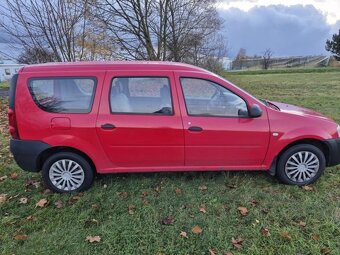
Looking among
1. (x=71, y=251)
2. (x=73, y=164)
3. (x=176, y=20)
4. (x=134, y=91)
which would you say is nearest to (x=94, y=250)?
(x=71, y=251)

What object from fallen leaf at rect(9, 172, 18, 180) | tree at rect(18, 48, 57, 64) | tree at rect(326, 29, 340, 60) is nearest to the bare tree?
tree at rect(18, 48, 57, 64)

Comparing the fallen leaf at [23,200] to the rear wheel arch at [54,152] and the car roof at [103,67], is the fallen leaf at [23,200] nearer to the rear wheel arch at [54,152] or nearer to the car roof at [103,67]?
the rear wheel arch at [54,152]

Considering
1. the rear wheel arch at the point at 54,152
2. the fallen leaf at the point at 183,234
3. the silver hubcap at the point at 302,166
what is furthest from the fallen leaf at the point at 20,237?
the silver hubcap at the point at 302,166

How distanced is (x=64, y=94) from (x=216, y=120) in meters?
2.01

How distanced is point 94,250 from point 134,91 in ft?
6.53

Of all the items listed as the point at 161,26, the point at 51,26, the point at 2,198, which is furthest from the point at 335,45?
the point at 2,198

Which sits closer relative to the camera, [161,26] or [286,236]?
[286,236]

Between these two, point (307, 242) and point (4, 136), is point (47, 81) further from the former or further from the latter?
point (4, 136)

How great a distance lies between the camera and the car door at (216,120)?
13.4 feet

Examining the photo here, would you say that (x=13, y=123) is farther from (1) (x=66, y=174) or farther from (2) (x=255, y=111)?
(2) (x=255, y=111)

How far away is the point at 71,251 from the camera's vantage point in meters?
3.12

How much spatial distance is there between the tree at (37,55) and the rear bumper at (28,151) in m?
8.05

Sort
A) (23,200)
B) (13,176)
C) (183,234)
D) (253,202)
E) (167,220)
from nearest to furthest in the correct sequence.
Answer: (183,234), (167,220), (253,202), (23,200), (13,176)

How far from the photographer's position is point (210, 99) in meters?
4.17
